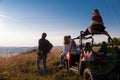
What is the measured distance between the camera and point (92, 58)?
9.35m

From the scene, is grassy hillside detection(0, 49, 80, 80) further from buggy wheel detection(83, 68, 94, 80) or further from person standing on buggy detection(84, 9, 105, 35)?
person standing on buggy detection(84, 9, 105, 35)

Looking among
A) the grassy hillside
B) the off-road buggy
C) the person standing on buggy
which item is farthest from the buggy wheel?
the grassy hillside

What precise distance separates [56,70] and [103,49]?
18.8 ft

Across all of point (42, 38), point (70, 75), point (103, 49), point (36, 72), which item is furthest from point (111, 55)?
point (36, 72)

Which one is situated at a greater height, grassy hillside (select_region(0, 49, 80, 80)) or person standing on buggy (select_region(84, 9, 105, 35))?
person standing on buggy (select_region(84, 9, 105, 35))

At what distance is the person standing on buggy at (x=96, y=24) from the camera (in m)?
10.2

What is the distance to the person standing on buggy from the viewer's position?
10219 millimetres

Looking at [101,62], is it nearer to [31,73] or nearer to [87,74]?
[87,74]

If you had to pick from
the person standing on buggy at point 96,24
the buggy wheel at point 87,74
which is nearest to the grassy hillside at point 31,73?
the buggy wheel at point 87,74

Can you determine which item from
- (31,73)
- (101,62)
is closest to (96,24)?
(101,62)

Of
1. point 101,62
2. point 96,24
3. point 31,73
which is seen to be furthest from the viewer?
point 31,73

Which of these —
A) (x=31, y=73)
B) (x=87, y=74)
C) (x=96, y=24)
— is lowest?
(x=31, y=73)

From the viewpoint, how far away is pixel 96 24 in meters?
10.2

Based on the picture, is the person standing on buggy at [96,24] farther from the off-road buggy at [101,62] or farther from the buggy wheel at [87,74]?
the buggy wheel at [87,74]
